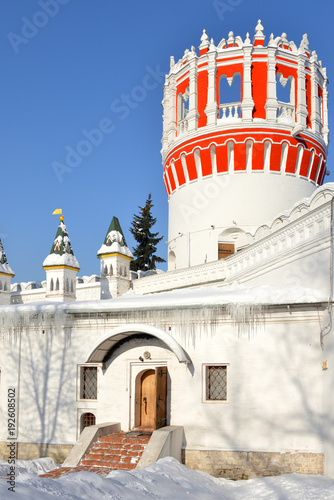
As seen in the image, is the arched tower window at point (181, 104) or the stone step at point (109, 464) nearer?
the stone step at point (109, 464)

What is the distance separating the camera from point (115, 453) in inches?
503

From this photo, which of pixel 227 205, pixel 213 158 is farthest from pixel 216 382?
pixel 213 158

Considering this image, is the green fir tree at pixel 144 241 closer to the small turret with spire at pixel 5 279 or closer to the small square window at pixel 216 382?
the small turret with spire at pixel 5 279

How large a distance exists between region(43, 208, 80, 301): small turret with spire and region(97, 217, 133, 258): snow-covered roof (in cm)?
158

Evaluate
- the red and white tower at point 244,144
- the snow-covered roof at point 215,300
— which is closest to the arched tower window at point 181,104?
the red and white tower at point 244,144

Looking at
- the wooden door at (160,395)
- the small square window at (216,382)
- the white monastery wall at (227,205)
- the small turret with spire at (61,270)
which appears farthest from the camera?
the small turret with spire at (61,270)

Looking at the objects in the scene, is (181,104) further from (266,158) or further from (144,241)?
(144,241)

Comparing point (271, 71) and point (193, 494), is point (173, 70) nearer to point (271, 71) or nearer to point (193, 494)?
point (271, 71)

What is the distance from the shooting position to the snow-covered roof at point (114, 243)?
2648 centimetres

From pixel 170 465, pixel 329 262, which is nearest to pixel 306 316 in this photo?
pixel 329 262

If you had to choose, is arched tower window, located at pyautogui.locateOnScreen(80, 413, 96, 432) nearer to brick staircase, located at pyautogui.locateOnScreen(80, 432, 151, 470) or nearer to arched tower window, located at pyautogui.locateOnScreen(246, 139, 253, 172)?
brick staircase, located at pyautogui.locateOnScreen(80, 432, 151, 470)

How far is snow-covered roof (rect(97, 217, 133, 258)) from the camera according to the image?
26475 millimetres

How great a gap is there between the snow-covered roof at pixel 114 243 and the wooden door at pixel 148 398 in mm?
12261

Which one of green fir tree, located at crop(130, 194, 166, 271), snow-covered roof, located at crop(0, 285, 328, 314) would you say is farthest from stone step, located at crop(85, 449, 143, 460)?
green fir tree, located at crop(130, 194, 166, 271)
